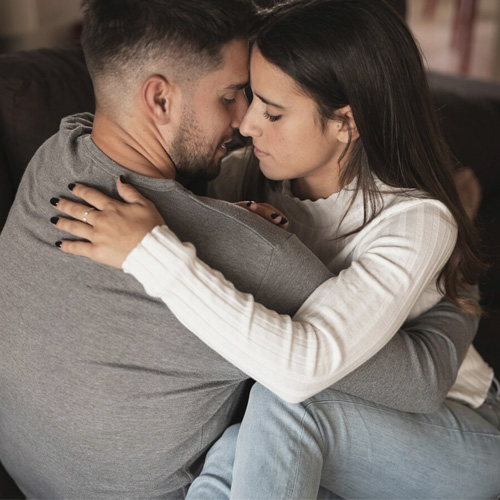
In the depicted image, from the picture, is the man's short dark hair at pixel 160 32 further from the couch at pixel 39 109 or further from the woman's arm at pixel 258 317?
the couch at pixel 39 109

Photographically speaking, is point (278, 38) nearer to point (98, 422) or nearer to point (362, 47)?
point (362, 47)

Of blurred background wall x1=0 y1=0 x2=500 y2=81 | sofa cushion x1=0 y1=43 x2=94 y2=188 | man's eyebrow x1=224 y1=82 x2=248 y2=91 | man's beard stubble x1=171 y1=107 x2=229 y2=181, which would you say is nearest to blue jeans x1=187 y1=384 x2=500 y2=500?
man's beard stubble x1=171 y1=107 x2=229 y2=181

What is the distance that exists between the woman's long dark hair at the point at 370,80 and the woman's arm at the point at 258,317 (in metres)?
0.23

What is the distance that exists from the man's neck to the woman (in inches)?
4.2

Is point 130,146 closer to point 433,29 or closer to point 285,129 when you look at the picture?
point 285,129

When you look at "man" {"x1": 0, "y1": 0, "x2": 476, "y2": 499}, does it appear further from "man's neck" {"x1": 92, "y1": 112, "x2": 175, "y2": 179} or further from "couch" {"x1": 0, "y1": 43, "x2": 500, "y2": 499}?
"couch" {"x1": 0, "y1": 43, "x2": 500, "y2": 499}

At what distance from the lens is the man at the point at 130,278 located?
1142 millimetres

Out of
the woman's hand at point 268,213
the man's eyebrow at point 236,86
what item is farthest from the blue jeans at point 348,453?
the man's eyebrow at point 236,86

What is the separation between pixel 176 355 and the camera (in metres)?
1.16

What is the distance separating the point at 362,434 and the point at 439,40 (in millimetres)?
5961

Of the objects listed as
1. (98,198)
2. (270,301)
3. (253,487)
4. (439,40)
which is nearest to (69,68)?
(98,198)

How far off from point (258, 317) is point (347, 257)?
0.37 m

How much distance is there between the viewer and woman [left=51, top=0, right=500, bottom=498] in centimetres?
110

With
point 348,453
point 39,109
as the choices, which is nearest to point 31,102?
point 39,109
